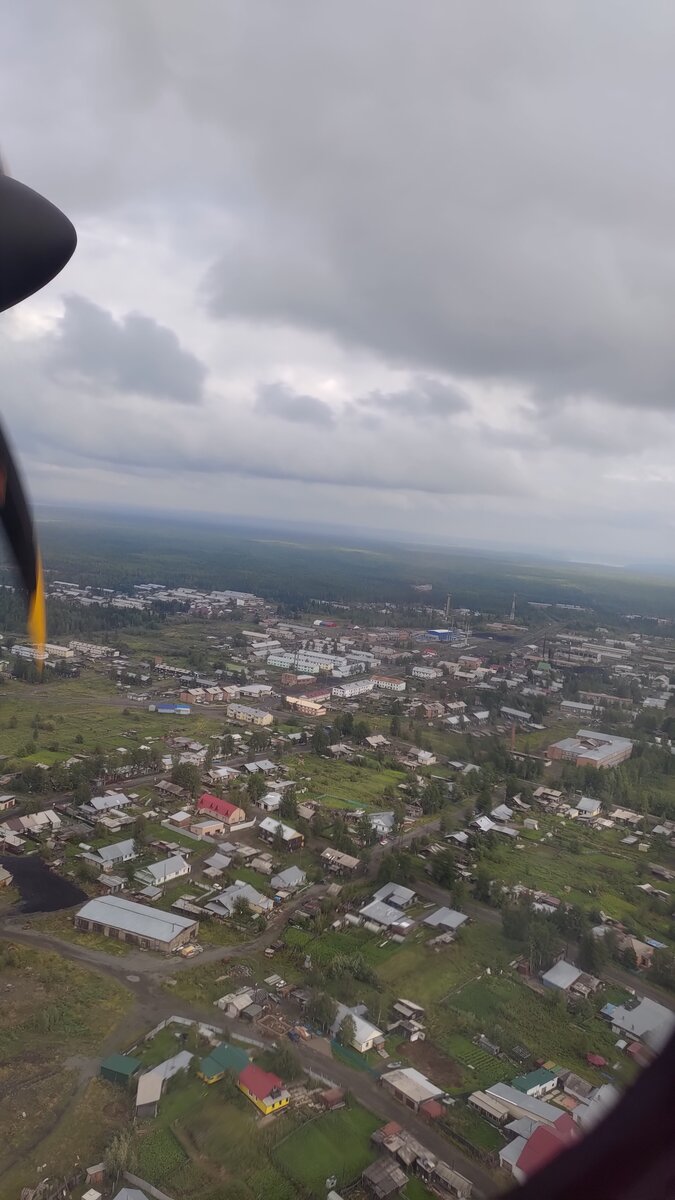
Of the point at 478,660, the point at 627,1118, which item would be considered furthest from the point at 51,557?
the point at 627,1118

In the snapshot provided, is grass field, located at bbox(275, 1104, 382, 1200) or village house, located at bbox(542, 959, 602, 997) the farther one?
village house, located at bbox(542, 959, 602, 997)

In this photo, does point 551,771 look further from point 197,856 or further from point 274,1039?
point 274,1039

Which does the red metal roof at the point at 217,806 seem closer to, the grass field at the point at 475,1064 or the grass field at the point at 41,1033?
the grass field at the point at 41,1033

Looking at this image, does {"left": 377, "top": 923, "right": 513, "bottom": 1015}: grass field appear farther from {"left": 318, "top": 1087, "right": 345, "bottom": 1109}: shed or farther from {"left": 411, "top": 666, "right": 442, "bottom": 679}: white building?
{"left": 411, "top": 666, "right": 442, "bottom": 679}: white building

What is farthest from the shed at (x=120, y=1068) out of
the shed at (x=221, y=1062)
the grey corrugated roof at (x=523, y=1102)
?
the grey corrugated roof at (x=523, y=1102)

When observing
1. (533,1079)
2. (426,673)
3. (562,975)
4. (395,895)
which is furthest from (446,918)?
(426,673)

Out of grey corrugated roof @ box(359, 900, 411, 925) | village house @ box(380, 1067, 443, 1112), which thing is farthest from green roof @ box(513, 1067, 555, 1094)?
grey corrugated roof @ box(359, 900, 411, 925)
